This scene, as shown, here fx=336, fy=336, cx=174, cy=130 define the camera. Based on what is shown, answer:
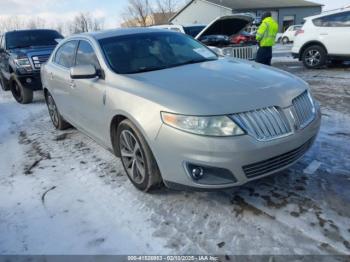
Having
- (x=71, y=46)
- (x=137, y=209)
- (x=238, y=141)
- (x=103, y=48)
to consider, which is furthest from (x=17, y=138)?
(x=238, y=141)

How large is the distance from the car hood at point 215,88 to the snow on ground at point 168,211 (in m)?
0.91

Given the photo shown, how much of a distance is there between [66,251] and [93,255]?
25 centimetres

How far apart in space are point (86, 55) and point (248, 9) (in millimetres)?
39203

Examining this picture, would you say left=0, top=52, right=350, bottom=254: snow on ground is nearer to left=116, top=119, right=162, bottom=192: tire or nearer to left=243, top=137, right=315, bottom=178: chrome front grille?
left=116, top=119, right=162, bottom=192: tire

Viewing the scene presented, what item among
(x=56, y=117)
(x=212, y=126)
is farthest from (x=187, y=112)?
(x=56, y=117)

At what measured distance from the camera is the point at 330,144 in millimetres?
4156

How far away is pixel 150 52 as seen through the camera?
3.96 m

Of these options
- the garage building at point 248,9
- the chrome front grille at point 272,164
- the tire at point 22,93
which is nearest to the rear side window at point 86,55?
the chrome front grille at point 272,164

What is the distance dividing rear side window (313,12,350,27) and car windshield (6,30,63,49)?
25.8 ft

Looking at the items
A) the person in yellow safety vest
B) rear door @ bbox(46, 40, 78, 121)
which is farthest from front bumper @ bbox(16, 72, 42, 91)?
the person in yellow safety vest

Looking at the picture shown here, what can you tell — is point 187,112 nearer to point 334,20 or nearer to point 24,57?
point 24,57

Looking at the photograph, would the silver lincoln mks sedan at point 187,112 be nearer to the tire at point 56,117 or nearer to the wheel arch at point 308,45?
the tire at point 56,117

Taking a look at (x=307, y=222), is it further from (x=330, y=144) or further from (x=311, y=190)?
(x=330, y=144)

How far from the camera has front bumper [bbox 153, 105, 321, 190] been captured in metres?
2.61
